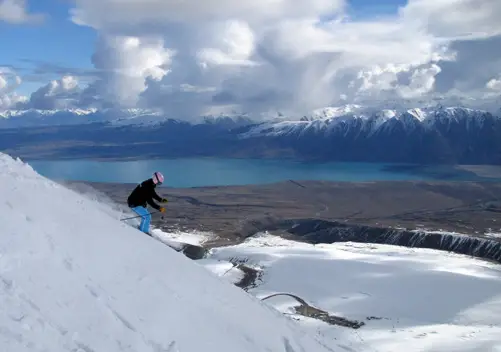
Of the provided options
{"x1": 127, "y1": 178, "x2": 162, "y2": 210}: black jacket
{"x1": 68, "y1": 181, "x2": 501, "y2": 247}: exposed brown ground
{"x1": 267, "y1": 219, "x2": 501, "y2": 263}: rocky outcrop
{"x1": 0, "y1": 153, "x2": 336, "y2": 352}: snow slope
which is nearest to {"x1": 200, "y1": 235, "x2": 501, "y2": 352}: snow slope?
{"x1": 0, "y1": 153, "x2": 336, "y2": 352}: snow slope

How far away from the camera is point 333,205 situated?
152500mm

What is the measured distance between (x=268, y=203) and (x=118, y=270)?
143 meters

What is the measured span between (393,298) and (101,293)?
89.1 ft

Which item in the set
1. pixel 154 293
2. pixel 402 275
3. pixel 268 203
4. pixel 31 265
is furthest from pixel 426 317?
pixel 268 203

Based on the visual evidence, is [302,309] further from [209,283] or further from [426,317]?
[209,283]

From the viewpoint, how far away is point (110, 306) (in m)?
8.05

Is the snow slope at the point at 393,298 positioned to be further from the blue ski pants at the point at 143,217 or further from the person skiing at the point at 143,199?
the person skiing at the point at 143,199

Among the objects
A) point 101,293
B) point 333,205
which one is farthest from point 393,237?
point 101,293

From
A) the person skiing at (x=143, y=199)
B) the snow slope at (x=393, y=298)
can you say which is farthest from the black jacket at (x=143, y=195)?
the snow slope at (x=393, y=298)

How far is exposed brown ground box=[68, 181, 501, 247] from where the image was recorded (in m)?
114

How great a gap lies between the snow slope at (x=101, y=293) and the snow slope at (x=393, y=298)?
5.27 metres

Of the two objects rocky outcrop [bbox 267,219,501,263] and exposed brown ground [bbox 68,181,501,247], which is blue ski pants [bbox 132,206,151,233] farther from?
exposed brown ground [bbox 68,181,501,247]

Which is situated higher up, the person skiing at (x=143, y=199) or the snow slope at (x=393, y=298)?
the person skiing at (x=143, y=199)

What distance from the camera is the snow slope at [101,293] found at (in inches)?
279
